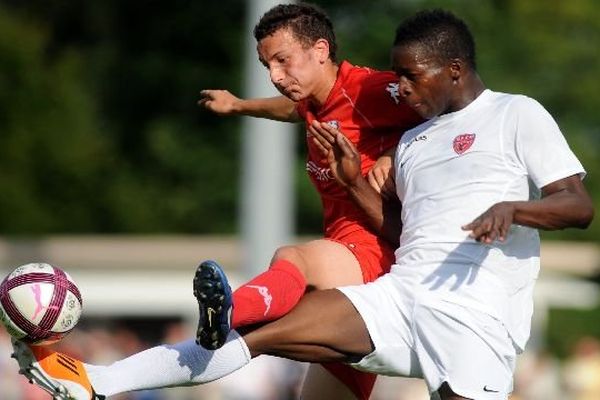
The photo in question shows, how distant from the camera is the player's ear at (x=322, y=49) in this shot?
24.8 ft

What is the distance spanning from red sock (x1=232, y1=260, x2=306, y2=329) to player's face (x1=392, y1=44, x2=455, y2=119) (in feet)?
3.12

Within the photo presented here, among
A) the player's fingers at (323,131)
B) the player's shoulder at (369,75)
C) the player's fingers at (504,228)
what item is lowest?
the player's fingers at (504,228)

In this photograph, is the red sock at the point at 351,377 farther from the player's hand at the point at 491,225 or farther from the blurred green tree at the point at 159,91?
the blurred green tree at the point at 159,91

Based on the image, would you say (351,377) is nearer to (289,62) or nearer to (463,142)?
(463,142)

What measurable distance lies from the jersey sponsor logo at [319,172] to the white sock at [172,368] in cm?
100

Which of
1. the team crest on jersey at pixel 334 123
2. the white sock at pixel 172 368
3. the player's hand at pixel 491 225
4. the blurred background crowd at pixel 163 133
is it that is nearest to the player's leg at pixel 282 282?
the white sock at pixel 172 368

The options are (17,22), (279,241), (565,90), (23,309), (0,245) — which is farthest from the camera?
(565,90)

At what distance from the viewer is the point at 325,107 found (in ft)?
25.4

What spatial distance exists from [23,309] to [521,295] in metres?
2.22

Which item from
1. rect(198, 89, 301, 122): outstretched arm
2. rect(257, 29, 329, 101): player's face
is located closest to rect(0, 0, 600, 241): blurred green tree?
rect(198, 89, 301, 122): outstretched arm

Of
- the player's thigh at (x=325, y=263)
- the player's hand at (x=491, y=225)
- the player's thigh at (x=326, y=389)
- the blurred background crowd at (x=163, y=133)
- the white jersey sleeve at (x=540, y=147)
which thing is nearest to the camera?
the player's hand at (x=491, y=225)

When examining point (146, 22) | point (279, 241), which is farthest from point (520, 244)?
point (146, 22)

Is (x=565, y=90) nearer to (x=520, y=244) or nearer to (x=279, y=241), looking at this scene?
(x=279, y=241)

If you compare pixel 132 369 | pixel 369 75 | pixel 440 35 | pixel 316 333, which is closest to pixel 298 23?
pixel 369 75
